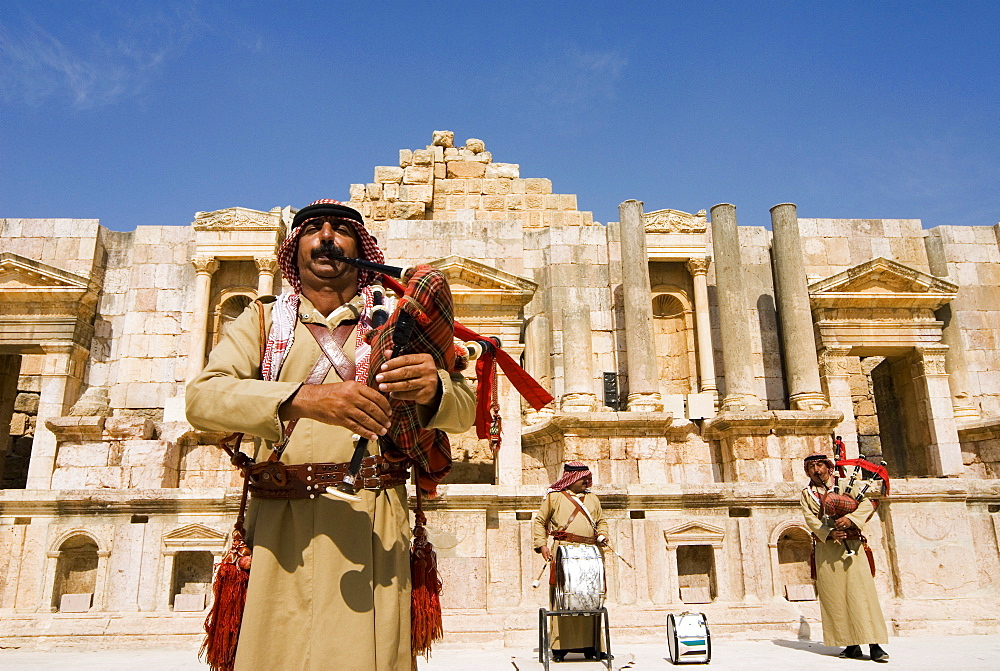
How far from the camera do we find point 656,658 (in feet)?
25.4

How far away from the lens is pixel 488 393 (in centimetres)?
375

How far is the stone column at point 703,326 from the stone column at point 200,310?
10.7m

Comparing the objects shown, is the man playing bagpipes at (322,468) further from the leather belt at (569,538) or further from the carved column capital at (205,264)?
the carved column capital at (205,264)

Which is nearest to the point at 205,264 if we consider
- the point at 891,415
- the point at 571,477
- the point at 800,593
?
the point at 571,477

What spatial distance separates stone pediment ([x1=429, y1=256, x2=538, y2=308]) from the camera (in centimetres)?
1552

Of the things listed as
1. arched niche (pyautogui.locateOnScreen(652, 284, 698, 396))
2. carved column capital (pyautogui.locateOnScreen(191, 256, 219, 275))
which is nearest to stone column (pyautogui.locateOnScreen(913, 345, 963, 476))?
arched niche (pyautogui.locateOnScreen(652, 284, 698, 396))

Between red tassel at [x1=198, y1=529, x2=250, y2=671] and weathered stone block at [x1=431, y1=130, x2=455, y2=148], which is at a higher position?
weathered stone block at [x1=431, y1=130, x2=455, y2=148]

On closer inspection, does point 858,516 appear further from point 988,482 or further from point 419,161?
point 419,161

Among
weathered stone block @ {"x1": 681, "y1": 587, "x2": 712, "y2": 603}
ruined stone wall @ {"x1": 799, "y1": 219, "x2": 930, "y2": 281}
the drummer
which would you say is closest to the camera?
the drummer

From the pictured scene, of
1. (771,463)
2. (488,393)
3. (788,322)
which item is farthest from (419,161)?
(488,393)

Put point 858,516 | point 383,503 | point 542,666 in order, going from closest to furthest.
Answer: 1. point 383,503
2. point 542,666
3. point 858,516

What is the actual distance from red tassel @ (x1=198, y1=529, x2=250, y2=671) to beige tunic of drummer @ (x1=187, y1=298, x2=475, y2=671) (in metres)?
0.10

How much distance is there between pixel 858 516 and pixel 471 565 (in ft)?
14.5

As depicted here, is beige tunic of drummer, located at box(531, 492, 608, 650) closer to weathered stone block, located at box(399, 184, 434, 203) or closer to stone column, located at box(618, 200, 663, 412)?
stone column, located at box(618, 200, 663, 412)
